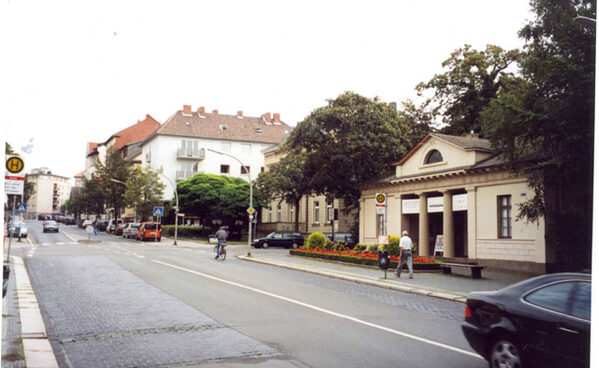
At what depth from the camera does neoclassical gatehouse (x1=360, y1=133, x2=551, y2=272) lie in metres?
23.5

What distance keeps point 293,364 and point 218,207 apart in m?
→ 49.8

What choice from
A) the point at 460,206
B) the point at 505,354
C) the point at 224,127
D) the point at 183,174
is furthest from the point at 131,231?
the point at 505,354

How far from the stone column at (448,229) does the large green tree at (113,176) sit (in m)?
55.2

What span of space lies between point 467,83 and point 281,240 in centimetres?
2007

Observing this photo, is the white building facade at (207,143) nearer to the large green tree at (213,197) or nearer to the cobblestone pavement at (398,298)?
the large green tree at (213,197)

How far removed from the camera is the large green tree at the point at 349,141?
110 ft

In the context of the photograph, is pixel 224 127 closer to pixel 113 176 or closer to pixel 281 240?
pixel 113 176

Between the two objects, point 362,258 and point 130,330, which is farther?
point 362,258

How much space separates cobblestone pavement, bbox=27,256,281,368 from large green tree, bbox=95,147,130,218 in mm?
61014

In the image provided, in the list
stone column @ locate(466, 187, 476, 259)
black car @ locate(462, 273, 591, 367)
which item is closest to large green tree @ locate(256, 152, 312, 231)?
stone column @ locate(466, 187, 476, 259)

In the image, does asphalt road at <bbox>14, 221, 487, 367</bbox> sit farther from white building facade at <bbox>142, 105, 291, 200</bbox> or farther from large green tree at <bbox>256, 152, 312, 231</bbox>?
white building facade at <bbox>142, 105, 291, 200</bbox>

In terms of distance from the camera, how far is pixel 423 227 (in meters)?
30.0

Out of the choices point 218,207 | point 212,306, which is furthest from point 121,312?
point 218,207

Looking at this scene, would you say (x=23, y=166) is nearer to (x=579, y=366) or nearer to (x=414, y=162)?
(x=579, y=366)
